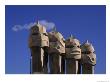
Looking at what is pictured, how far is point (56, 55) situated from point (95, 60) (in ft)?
3.92

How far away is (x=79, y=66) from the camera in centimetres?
1620

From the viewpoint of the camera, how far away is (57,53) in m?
15.4

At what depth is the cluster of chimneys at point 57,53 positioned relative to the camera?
15016 millimetres

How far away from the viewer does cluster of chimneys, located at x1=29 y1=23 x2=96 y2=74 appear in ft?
49.3
